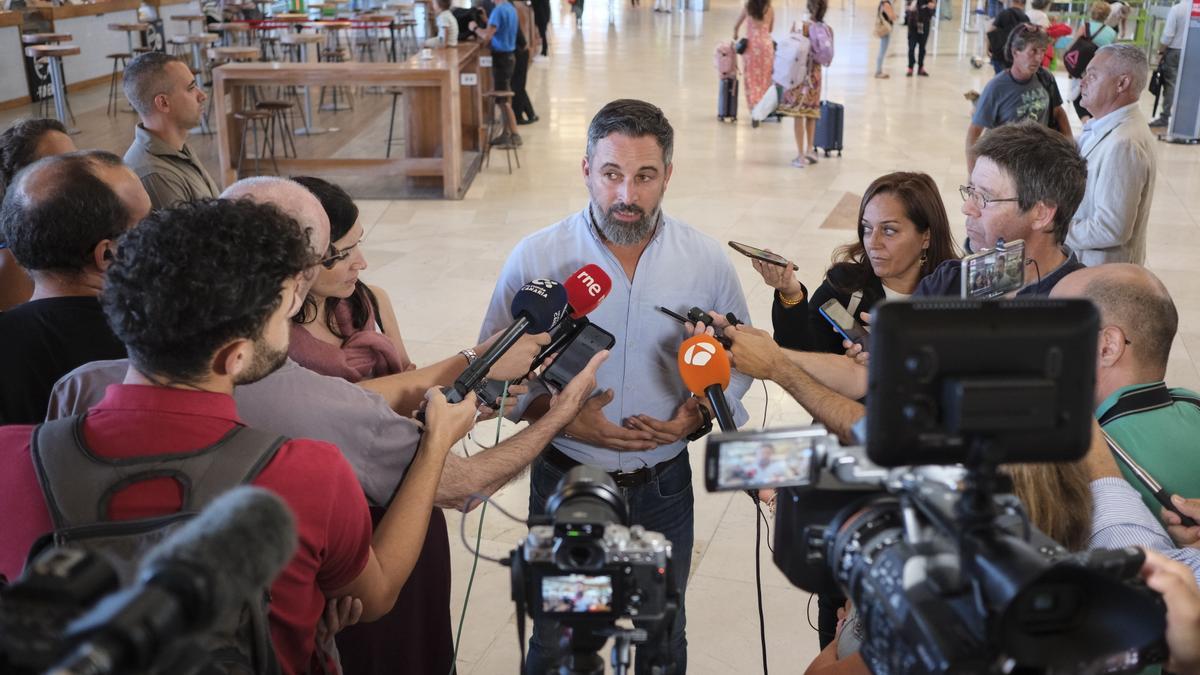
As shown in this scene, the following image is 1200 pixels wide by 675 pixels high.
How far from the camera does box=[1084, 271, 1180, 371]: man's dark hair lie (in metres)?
2.22

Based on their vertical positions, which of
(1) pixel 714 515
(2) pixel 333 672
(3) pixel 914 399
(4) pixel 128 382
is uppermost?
(3) pixel 914 399

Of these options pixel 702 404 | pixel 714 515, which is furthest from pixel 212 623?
pixel 714 515

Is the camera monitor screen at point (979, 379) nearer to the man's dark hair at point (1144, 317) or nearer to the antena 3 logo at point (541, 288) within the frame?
the man's dark hair at point (1144, 317)

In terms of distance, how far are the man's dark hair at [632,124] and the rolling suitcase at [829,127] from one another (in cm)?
767

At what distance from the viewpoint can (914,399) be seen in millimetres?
1177

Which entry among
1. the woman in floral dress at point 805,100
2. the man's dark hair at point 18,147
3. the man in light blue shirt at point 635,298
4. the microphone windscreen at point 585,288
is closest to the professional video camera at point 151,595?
the microphone windscreen at point 585,288

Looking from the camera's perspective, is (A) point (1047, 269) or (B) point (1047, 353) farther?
(A) point (1047, 269)

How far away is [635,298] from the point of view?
2748mm

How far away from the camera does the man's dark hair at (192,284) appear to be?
1.50 m

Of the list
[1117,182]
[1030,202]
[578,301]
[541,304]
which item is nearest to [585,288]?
[578,301]

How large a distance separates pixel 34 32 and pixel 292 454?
13.3 meters

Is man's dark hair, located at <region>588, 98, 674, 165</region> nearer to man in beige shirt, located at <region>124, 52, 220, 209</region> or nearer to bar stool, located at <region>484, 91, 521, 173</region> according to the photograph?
man in beige shirt, located at <region>124, 52, 220, 209</region>

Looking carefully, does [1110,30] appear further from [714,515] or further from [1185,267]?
[714,515]

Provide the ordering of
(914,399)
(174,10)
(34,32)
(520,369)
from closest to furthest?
(914,399), (520,369), (34,32), (174,10)
